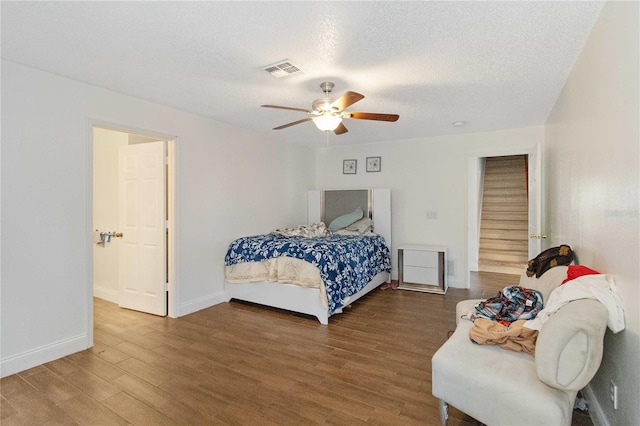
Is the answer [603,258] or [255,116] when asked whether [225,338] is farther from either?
[603,258]

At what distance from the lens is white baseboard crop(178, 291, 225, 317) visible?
379cm

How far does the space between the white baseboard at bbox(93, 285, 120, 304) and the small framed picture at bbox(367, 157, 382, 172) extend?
4.27 metres

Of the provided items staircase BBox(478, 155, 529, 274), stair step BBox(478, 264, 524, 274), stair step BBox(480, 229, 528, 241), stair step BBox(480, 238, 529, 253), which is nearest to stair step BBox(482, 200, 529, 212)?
staircase BBox(478, 155, 529, 274)

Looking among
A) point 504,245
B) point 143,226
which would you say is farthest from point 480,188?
point 143,226

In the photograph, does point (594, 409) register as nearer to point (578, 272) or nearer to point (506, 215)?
point (578, 272)

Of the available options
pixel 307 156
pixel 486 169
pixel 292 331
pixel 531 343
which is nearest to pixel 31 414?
pixel 292 331

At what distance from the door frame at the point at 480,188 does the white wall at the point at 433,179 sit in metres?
0.03

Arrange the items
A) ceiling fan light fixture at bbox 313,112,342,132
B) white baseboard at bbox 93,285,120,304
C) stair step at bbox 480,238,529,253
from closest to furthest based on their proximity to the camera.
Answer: ceiling fan light fixture at bbox 313,112,342,132 < white baseboard at bbox 93,285,120,304 < stair step at bbox 480,238,529,253

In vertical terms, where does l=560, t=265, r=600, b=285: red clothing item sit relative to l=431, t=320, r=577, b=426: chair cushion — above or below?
above

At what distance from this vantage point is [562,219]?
3.02 metres

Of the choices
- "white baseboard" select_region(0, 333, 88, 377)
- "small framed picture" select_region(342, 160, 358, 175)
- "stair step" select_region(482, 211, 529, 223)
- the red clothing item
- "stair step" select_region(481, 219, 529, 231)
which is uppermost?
"small framed picture" select_region(342, 160, 358, 175)

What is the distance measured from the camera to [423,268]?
16.0ft

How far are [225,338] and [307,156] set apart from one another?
A: 375 cm

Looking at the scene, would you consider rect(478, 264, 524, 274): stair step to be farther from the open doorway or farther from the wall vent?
the open doorway
